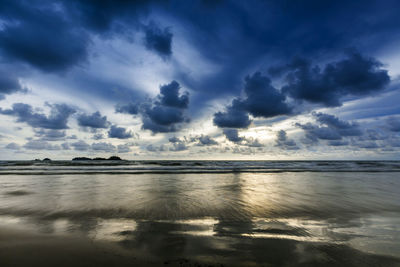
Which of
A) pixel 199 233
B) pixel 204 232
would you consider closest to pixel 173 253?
pixel 199 233

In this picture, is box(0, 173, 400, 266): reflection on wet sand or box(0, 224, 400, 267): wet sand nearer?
box(0, 224, 400, 267): wet sand

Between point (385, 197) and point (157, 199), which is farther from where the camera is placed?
point (385, 197)

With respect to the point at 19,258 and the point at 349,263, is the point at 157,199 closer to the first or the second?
the point at 19,258

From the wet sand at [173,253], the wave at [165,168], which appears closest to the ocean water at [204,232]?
the wet sand at [173,253]

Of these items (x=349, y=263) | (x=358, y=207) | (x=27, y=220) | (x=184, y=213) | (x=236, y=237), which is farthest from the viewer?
(x=358, y=207)

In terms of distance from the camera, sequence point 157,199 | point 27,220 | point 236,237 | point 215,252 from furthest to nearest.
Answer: point 157,199, point 27,220, point 236,237, point 215,252

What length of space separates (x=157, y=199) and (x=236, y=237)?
17.6 ft

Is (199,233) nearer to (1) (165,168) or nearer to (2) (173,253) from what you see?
(2) (173,253)

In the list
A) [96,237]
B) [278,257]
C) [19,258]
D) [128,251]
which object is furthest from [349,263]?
[19,258]

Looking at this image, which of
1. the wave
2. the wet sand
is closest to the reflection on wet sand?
the wet sand

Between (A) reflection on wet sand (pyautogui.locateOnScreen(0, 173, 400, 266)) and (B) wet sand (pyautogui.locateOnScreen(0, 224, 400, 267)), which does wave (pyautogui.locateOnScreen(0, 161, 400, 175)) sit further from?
(B) wet sand (pyautogui.locateOnScreen(0, 224, 400, 267))

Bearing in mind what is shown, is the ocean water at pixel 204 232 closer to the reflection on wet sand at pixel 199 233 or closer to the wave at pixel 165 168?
the reflection on wet sand at pixel 199 233

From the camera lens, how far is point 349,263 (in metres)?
3.52

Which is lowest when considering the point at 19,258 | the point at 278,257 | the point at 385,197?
the point at 385,197
